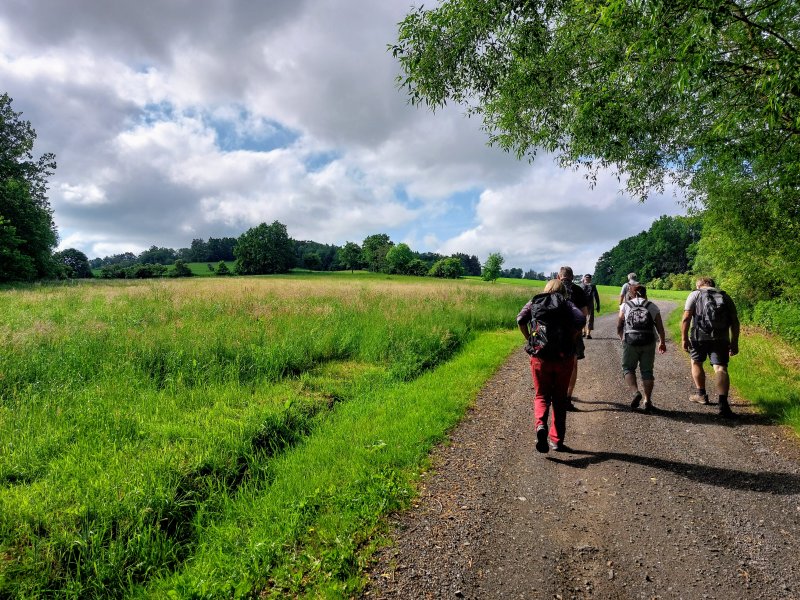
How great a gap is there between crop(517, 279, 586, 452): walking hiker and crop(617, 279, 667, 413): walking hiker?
78.5 inches

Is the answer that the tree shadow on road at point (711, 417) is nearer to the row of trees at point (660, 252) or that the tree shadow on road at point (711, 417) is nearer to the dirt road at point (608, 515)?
the dirt road at point (608, 515)

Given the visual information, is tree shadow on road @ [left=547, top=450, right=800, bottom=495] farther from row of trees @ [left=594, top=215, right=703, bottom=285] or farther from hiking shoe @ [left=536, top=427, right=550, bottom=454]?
row of trees @ [left=594, top=215, right=703, bottom=285]

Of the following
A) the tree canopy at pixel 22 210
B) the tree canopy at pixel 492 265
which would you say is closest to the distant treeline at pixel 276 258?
the tree canopy at pixel 492 265

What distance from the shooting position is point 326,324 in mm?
10867

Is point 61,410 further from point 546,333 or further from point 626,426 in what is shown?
point 626,426

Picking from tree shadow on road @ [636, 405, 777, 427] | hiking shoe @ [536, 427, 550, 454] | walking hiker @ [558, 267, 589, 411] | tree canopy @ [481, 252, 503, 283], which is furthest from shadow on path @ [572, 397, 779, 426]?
tree canopy @ [481, 252, 503, 283]

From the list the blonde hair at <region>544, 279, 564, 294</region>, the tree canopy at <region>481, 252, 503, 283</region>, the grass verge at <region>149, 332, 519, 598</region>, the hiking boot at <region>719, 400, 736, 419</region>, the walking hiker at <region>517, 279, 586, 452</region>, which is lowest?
the grass verge at <region>149, 332, 519, 598</region>

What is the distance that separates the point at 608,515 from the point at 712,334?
441 centimetres

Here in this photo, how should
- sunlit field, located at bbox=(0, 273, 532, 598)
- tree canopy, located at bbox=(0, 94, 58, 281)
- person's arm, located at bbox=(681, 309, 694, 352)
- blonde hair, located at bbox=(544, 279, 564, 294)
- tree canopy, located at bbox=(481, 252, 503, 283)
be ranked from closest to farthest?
sunlit field, located at bbox=(0, 273, 532, 598) < blonde hair, located at bbox=(544, 279, 564, 294) < person's arm, located at bbox=(681, 309, 694, 352) < tree canopy, located at bbox=(0, 94, 58, 281) < tree canopy, located at bbox=(481, 252, 503, 283)

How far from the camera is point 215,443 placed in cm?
464

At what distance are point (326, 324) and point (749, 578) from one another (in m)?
9.50

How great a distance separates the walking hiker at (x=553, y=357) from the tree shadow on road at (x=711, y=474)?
1.21 feet

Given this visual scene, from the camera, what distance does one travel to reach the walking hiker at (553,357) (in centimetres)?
469

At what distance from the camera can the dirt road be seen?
9.02 feet
